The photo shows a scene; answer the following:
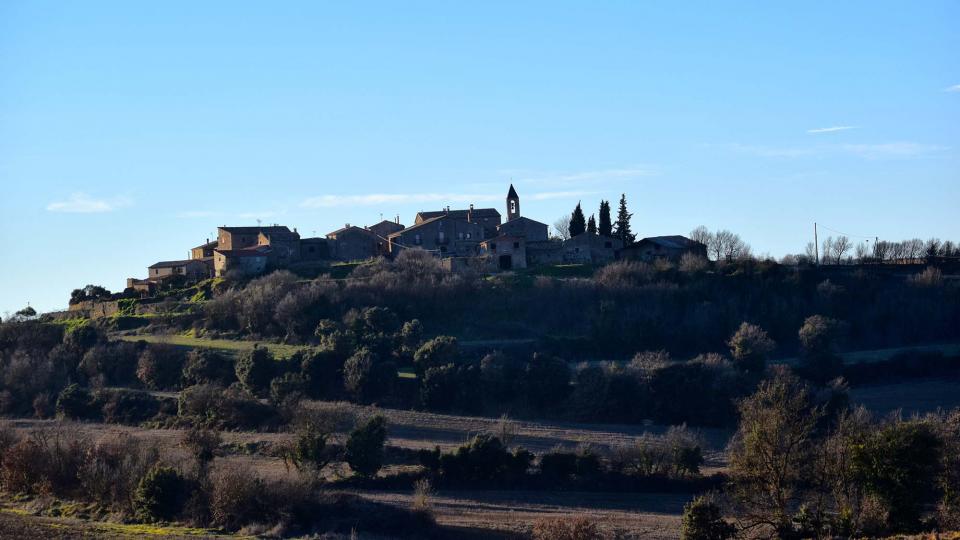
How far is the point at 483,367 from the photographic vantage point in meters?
46.5

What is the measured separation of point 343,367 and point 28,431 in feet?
43.5

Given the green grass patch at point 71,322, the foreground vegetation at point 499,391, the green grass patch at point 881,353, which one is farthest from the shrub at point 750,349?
the green grass patch at point 71,322

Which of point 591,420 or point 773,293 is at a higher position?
point 773,293

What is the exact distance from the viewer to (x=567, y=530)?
25.7 m

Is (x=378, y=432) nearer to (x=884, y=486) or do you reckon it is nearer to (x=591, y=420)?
(x=591, y=420)

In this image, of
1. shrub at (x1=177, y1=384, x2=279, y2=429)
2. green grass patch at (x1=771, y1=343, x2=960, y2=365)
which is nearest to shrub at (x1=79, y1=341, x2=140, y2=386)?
shrub at (x1=177, y1=384, x2=279, y2=429)

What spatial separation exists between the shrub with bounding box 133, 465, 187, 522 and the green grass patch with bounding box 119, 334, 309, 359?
20982 millimetres

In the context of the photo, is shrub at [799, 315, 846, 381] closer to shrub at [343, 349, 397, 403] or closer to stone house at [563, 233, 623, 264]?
stone house at [563, 233, 623, 264]

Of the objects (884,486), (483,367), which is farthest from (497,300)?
(884,486)

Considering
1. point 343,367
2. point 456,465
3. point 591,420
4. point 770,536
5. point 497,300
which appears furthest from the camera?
point 497,300

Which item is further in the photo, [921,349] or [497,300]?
[497,300]

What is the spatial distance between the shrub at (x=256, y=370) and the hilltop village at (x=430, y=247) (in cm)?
1826

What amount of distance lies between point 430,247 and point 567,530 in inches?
1818

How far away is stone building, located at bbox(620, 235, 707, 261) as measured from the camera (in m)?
68.3
